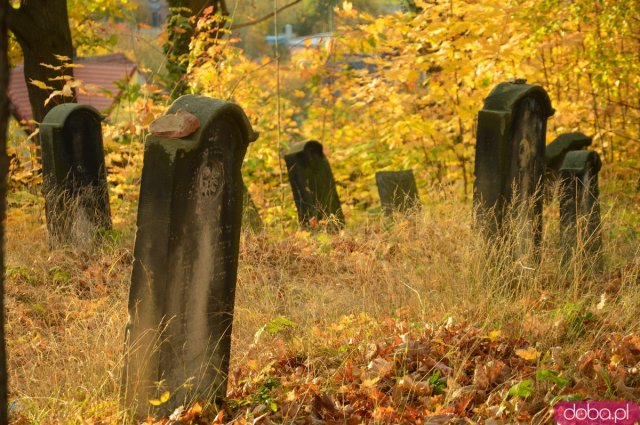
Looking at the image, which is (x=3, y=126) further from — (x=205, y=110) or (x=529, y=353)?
(x=529, y=353)

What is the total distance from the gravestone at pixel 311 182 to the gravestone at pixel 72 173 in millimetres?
2438

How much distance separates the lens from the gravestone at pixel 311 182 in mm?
10297

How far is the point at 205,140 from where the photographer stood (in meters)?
4.48

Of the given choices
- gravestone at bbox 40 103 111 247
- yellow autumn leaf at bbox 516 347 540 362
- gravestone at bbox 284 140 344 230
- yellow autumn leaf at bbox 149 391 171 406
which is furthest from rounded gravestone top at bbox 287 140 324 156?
yellow autumn leaf at bbox 149 391 171 406

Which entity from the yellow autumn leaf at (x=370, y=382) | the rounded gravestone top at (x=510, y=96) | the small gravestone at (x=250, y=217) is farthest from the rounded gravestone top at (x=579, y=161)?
the yellow autumn leaf at (x=370, y=382)

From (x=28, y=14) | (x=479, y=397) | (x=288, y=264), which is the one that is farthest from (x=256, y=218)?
(x=479, y=397)

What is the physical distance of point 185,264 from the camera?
443 cm

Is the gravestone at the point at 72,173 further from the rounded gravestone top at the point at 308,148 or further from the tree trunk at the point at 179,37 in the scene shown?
the tree trunk at the point at 179,37

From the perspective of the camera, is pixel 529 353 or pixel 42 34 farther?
pixel 42 34

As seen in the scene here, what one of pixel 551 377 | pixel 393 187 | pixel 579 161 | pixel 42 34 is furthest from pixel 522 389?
pixel 42 34

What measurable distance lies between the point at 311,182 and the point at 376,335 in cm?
527

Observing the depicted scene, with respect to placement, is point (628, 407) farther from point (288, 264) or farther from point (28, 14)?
point (28, 14)

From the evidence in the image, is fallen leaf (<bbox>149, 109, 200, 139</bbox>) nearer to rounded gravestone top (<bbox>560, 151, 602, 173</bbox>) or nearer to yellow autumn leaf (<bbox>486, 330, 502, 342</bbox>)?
yellow autumn leaf (<bbox>486, 330, 502, 342</bbox>)

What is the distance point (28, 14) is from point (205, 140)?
7084mm
